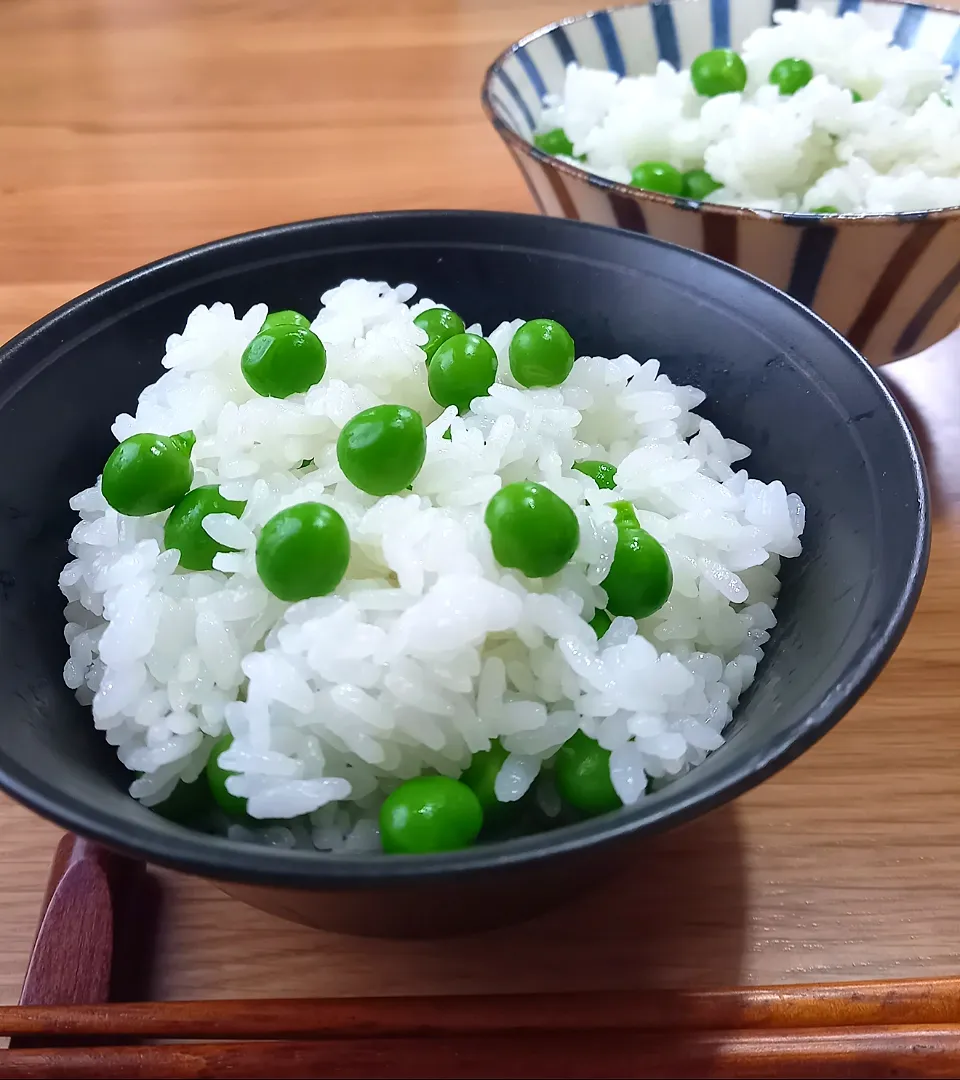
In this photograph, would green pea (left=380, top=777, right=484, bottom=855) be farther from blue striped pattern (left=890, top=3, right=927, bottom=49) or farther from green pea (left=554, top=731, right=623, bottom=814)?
blue striped pattern (left=890, top=3, right=927, bottom=49)

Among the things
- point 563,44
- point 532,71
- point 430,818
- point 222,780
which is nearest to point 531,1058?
point 430,818

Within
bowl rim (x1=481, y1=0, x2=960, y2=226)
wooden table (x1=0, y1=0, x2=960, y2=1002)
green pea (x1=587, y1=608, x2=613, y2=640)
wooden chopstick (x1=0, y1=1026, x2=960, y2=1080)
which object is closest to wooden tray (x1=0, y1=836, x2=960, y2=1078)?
wooden chopstick (x1=0, y1=1026, x2=960, y2=1080)

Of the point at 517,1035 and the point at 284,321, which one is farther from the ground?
the point at 284,321

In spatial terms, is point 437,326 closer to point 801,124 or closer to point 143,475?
point 143,475

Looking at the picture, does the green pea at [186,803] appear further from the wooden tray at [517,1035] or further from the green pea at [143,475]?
the green pea at [143,475]

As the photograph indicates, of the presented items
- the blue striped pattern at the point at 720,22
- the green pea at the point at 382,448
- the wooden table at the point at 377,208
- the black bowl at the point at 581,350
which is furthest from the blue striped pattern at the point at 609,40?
the green pea at the point at 382,448

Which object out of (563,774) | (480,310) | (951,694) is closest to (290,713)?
(563,774)
